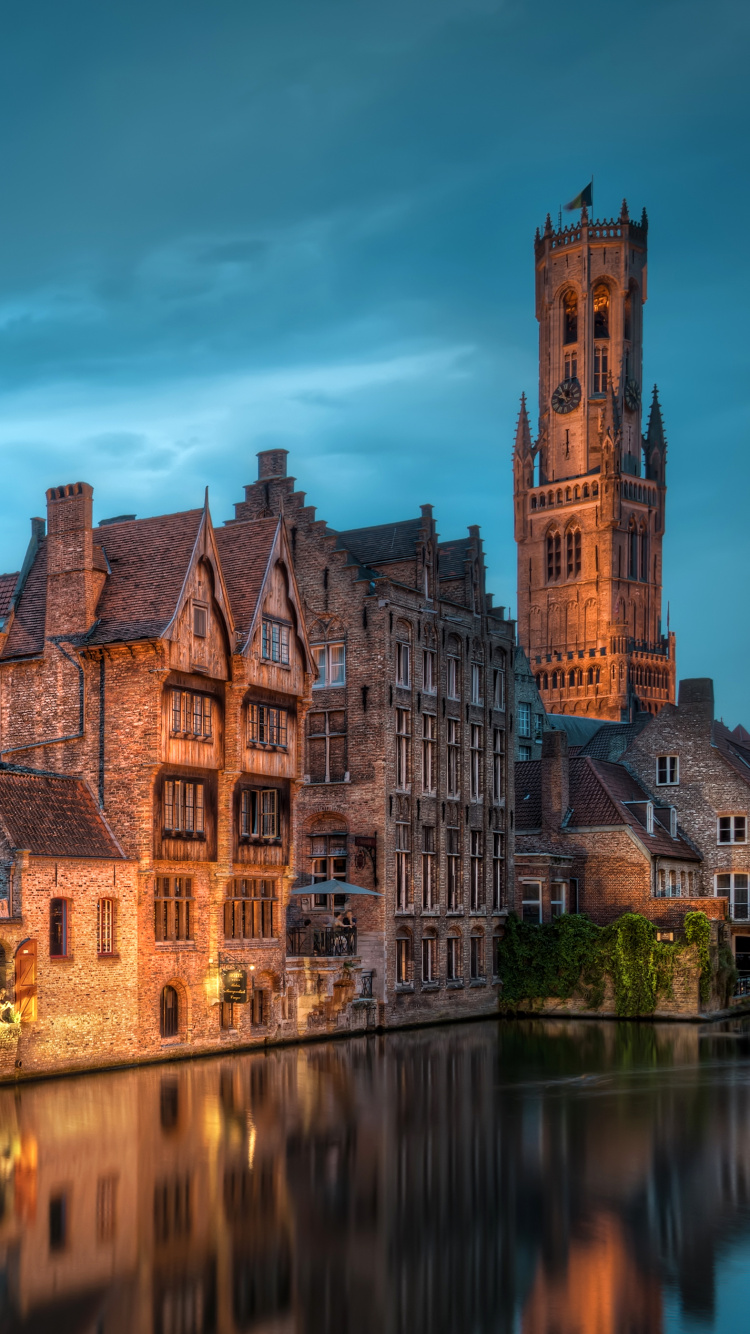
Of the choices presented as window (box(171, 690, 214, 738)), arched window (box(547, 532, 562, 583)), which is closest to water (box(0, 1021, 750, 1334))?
window (box(171, 690, 214, 738))

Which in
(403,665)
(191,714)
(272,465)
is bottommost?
(191,714)

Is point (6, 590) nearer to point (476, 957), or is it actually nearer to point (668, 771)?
point (476, 957)

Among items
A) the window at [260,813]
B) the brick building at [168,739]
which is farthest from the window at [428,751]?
the window at [260,813]

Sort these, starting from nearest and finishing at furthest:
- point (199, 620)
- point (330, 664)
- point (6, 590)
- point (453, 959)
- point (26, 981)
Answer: point (26, 981) < point (199, 620) < point (6, 590) < point (330, 664) < point (453, 959)

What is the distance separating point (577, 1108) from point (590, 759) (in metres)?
32.3

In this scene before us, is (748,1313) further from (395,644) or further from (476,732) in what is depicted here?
(476,732)

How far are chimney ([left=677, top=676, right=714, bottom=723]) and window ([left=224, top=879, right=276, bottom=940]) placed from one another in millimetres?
26156

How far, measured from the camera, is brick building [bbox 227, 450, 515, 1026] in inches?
2032

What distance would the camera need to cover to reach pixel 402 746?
5306 centimetres

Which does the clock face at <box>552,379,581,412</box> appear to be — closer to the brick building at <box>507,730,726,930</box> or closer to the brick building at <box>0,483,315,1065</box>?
the brick building at <box>507,730,726,930</box>

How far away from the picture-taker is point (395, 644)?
52344 millimetres

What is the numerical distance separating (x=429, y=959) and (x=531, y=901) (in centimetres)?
758

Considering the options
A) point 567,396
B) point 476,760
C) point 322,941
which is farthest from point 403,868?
point 567,396

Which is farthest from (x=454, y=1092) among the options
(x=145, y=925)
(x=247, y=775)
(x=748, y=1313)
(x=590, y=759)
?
(x=590, y=759)
